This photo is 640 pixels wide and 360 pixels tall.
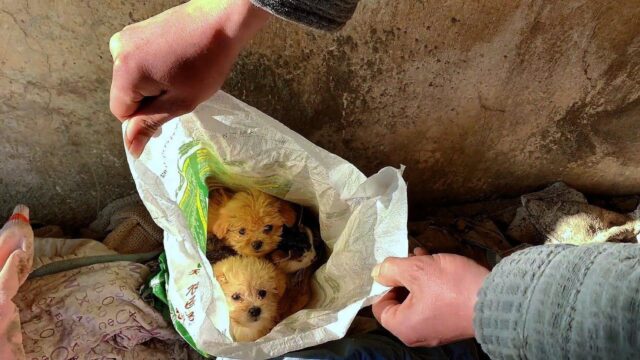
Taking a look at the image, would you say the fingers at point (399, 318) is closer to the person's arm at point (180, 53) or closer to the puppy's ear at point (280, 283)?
the puppy's ear at point (280, 283)

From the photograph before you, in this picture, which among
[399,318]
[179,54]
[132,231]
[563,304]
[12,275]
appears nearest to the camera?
[563,304]

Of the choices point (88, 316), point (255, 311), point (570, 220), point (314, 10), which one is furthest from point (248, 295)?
point (570, 220)

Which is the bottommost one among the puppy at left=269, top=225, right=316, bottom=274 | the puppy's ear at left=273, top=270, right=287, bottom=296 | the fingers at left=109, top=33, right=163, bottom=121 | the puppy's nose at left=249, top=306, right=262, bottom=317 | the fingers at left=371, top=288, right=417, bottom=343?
the puppy's nose at left=249, top=306, right=262, bottom=317

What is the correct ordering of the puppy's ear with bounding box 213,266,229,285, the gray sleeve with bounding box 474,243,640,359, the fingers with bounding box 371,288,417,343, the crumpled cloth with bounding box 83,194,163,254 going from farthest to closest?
the crumpled cloth with bounding box 83,194,163,254
the puppy's ear with bounding box 213,266,229,285
the fingers with bounding box 371,288,417,343
the gray sleeve with bounding box 474,243,640,359

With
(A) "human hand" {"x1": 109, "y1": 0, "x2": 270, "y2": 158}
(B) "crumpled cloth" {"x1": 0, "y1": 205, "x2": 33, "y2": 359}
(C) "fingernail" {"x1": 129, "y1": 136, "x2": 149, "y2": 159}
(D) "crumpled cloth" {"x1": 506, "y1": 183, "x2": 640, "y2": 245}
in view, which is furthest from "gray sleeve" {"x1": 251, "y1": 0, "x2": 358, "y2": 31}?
(D) "crumpled cloth" {"x1": 506, "y1": 183, "x2": 640, "y2": 245}

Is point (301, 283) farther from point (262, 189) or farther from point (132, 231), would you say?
point (132, 231)

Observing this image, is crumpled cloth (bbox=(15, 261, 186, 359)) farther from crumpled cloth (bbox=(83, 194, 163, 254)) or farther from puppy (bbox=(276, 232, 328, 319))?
puppy (bbox=(276, 232, 328, 319))
